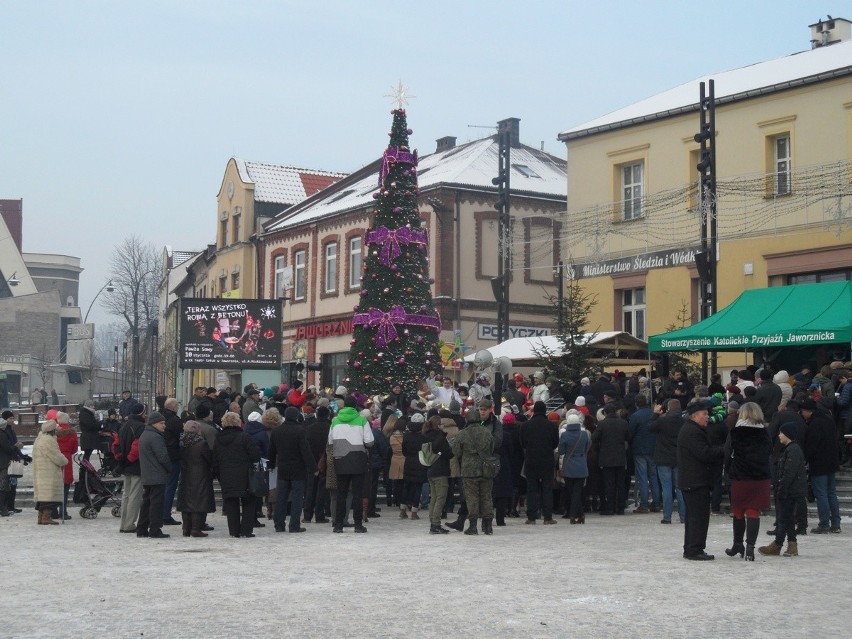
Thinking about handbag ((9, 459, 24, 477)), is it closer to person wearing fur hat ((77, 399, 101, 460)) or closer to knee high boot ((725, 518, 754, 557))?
person wearing fur hat ((77, 399, 101, 460))

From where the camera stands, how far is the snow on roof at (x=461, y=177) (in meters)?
42.5

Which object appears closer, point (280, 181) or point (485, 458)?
point (485, 458)

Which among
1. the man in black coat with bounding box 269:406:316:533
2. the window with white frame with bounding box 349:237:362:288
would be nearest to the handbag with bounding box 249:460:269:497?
the man in black coat with bounding box 269:406:316:533

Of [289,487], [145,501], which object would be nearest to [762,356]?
[289,487]

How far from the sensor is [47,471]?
59.6 ft

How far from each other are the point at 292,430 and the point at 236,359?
45.6 feet

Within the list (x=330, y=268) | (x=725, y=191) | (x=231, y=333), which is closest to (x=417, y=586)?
(x=231, y=333)

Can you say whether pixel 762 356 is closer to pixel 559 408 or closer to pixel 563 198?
pixel 559 408

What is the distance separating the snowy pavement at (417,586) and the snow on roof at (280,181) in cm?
3920

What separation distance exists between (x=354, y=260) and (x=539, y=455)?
93.7ft

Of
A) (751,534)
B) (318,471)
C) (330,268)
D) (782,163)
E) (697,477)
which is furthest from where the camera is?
(330,268)

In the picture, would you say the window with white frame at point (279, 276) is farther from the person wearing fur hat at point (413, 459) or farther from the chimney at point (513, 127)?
the person wearing fur hat at point (413, 459)

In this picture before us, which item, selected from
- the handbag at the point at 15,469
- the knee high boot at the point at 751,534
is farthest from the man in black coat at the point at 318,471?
the knee high boot at the point at 751,534

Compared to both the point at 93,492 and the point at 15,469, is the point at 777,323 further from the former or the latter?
the point at 15,469
